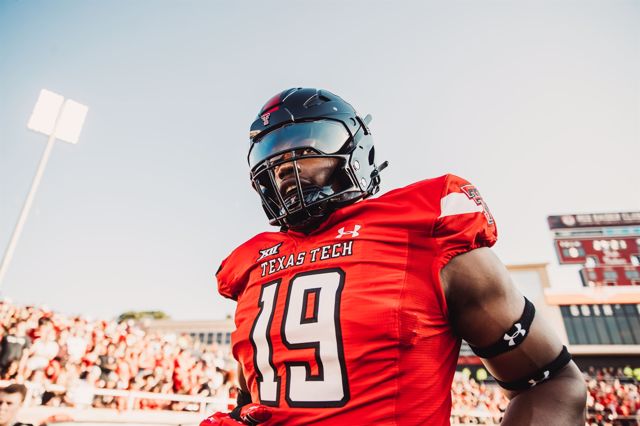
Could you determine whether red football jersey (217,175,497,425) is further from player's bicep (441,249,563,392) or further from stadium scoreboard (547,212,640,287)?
stadium scoreboard (547,212,640,287)

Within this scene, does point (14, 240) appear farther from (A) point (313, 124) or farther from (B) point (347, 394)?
(B) point (347, 394)

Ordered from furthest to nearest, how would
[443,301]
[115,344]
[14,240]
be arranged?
[115,344] → [14,240] → [443,301]

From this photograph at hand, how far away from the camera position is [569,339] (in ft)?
109

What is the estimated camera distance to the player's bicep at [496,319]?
3.78 feet

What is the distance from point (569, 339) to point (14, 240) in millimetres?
39553

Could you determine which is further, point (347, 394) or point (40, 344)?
point (40, 344)

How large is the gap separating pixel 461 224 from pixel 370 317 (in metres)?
0.42

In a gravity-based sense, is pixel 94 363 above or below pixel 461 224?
below

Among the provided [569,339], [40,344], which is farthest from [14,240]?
[569,339]

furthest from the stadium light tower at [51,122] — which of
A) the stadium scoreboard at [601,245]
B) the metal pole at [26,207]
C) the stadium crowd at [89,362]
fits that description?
the stadium scoreboard at [601,245]

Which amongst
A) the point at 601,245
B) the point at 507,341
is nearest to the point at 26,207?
the point at 507,341

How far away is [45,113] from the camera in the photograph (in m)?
8.10

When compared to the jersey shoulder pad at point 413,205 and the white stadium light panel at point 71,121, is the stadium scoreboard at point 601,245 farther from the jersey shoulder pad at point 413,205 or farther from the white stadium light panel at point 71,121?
the jersey shoulder pad at point 413,205

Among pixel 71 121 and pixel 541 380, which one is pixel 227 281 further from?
pixel 71 121
